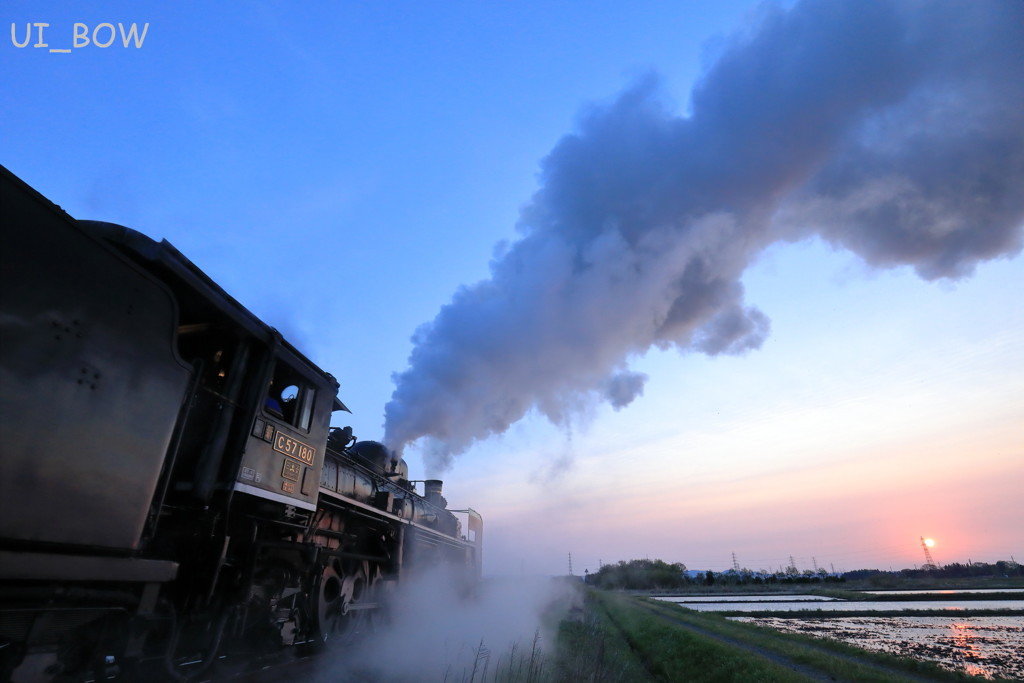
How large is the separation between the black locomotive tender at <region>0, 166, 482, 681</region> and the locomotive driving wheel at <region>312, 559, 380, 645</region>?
48cm

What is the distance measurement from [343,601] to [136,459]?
5.35 m

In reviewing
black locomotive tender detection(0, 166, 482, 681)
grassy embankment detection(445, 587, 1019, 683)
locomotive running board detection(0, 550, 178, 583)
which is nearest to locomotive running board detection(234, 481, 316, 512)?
black locomotive tender detection(0, 166, 482, 681)

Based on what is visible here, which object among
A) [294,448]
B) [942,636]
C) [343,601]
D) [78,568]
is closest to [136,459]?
[78,568]

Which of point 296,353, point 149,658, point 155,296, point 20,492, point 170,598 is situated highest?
point 296,353

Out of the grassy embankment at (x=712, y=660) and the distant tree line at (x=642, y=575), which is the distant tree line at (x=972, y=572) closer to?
the distant tree line at (x=642, y=575)

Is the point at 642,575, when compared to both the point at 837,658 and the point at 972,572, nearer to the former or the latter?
the point at 972,572

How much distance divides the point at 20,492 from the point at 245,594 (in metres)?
2.98

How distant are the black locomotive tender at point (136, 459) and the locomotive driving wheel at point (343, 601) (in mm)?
483

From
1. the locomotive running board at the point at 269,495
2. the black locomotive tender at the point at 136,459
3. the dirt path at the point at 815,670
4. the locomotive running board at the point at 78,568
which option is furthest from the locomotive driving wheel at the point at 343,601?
the dirt path at the point at 815,670

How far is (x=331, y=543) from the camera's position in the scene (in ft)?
25.8

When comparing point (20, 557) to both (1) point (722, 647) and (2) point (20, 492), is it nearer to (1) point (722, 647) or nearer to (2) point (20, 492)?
(2) point (20, 492)

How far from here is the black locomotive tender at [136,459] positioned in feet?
9.30

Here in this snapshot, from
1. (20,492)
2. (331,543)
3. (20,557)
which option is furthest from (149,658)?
(331,543)

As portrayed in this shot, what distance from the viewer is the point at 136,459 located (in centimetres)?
347
